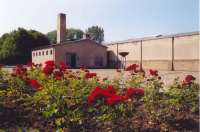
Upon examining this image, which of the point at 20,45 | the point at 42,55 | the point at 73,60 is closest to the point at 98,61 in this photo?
the point at 73,60

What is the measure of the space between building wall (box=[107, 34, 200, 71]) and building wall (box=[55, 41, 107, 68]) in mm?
3194

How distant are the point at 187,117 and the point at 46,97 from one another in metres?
2.48

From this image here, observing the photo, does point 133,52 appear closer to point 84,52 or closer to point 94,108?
point 84,52

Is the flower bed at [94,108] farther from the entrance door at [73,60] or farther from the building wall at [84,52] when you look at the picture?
the entrance door at [73,60]

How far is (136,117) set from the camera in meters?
5.98

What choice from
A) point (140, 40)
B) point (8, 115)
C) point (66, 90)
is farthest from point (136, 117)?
point (140, 40)

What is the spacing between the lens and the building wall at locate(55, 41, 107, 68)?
4212 centimetres

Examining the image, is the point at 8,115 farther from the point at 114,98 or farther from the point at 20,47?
the point at 20,47

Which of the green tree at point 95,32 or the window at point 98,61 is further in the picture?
the green tree at point 95,32

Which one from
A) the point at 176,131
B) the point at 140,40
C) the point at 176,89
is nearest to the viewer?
the point at 176,131

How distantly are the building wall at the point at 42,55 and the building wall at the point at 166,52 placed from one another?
9.33m

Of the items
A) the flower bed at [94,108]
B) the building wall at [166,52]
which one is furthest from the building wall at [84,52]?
the flower bed at [94,108]

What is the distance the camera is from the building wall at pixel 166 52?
35.0 m

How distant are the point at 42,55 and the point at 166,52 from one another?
16908 mm
